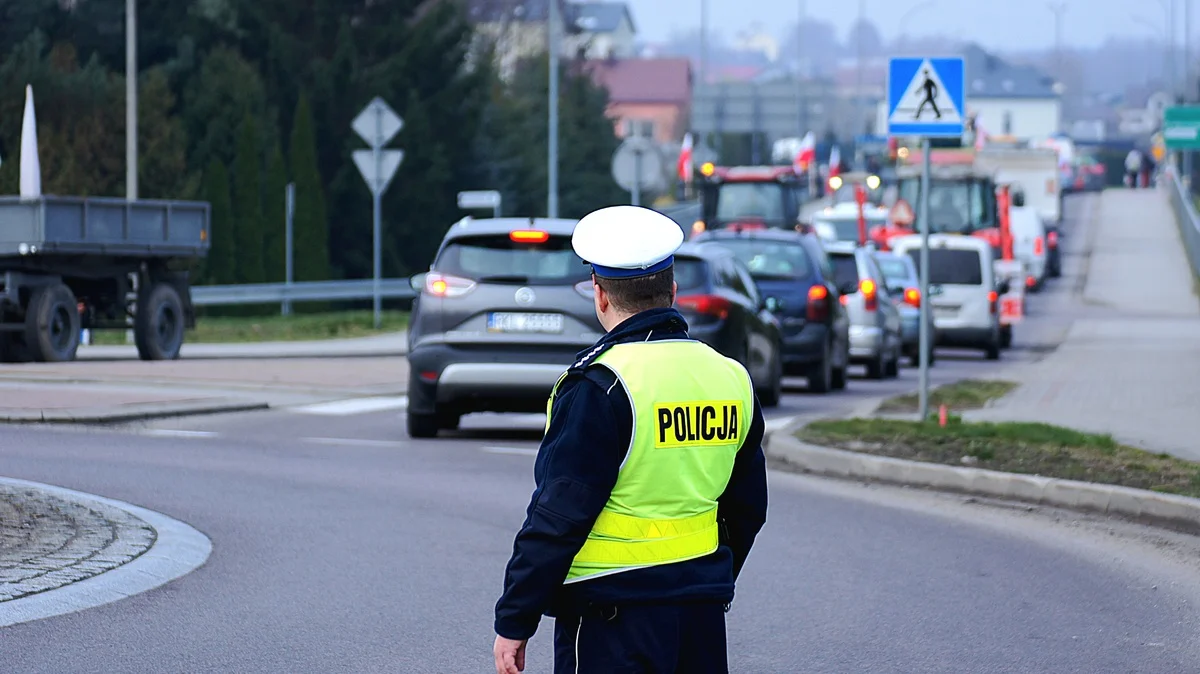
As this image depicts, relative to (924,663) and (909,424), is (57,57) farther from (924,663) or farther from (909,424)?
(924,663)

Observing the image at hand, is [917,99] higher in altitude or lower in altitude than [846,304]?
higher

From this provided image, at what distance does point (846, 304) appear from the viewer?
2448 cm

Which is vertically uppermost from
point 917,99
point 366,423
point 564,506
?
point 917,99

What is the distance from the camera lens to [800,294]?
2116 cm

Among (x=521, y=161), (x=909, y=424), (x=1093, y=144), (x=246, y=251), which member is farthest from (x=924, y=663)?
(x=1093, y=144)

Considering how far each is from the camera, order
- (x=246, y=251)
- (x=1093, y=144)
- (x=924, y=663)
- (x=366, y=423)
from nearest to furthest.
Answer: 1. (x=924, y=663)
2. (x=366, y=423)
3. (x=246, y=251)
4. (x=1093, y=144)

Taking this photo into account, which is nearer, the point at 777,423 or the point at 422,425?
the point at 422,425

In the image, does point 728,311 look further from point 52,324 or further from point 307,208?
point 307,208

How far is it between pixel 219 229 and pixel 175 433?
25.6 meters

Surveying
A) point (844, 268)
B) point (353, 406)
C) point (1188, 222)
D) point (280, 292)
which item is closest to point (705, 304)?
point (353, 406)

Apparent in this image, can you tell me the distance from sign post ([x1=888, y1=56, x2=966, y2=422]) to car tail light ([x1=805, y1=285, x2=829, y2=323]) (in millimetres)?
5597

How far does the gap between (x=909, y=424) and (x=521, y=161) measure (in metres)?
38.0

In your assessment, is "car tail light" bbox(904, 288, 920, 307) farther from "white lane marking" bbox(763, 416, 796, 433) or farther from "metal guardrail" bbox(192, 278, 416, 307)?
"white lane marking" bbox(763, 416, 796, 433)

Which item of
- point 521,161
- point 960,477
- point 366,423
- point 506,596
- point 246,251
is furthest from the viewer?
point 521,161
